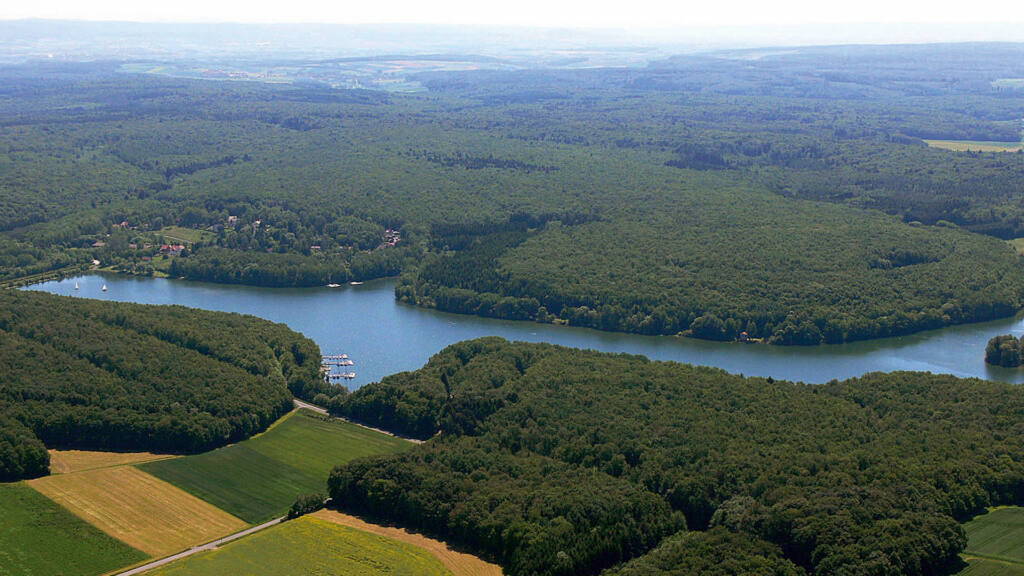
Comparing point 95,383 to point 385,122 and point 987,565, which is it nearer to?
point 987,565

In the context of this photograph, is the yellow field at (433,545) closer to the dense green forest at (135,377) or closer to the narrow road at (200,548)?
the narrow road at (200,548)

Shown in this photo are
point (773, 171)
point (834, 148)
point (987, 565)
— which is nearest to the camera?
point (987, 565)

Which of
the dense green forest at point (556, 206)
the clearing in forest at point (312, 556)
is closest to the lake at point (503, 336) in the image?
the dense green forest at point (556, 206)

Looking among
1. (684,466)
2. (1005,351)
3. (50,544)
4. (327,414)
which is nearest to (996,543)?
(684,466)

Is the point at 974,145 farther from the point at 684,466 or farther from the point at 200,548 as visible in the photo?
the point at 200,548

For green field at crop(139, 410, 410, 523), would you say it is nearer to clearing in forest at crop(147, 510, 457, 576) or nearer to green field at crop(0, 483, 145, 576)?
clearing in forest at crop(147, 510, 457, 576)

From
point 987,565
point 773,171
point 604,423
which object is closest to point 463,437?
point 604,423
